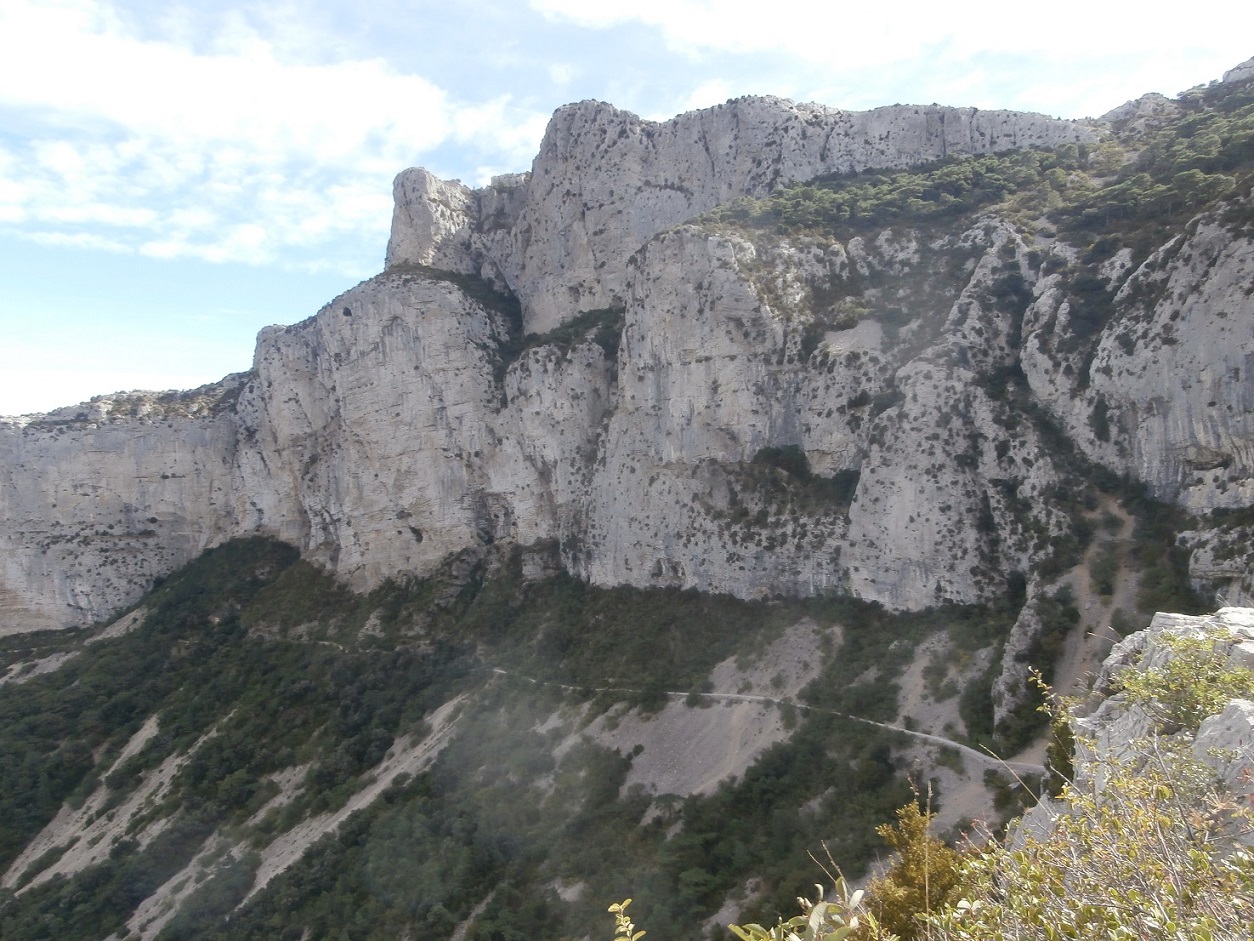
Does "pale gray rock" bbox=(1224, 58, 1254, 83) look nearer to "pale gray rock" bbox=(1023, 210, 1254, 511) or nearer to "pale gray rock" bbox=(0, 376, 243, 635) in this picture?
"pale gray rock" bbox=(1023, 210, 1254, 511)

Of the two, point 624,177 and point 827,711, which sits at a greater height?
point 624,177

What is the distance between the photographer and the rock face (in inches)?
1275

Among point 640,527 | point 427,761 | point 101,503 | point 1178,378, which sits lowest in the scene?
point 427,761

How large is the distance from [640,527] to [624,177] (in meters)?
30.6

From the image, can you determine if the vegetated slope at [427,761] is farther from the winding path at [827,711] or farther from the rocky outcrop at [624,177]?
the rocky outcrop at [624,177]

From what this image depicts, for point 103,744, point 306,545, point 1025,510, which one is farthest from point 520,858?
point 306,545

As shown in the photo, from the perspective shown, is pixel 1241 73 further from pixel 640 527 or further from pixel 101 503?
pixel 101 503

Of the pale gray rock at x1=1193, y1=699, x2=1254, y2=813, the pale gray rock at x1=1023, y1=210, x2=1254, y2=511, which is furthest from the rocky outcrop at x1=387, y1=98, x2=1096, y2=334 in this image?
the pale gray rock at x1=1193, y1=699, x2=1254, y2=813

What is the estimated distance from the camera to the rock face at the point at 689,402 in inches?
1275

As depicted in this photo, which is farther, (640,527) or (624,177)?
(624,177)

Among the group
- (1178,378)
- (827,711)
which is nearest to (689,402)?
(827,711)

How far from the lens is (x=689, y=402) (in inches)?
1791

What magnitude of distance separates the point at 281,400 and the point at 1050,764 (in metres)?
64.9

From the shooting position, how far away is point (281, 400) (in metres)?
66.3
